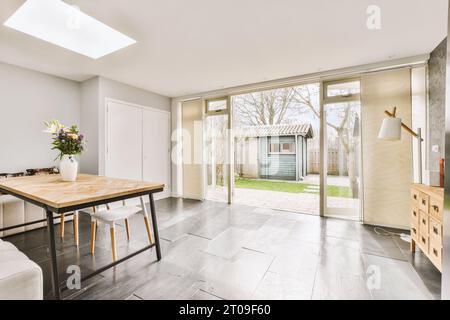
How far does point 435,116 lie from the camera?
2676 mm

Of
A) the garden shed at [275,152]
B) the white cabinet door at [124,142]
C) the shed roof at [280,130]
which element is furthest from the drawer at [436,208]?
the shed roof at [280,130]

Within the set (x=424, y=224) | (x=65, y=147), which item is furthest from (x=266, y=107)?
(x=65, y=147)

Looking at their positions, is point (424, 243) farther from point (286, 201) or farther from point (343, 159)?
point (286, 201)

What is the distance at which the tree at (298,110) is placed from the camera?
3494mm

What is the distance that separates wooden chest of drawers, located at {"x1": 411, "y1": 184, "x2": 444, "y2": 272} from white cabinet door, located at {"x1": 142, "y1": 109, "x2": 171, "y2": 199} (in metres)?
4.60

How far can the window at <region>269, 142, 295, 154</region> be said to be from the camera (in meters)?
8.11

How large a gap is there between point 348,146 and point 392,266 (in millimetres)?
2012

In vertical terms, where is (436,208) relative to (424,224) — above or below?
above

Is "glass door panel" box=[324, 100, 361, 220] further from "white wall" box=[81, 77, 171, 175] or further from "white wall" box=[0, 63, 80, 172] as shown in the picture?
"white wall" box=[0, 63, 80, 172]

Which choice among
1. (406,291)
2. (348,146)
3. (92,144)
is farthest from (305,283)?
(92,144)

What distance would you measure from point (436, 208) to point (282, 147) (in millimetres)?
6532

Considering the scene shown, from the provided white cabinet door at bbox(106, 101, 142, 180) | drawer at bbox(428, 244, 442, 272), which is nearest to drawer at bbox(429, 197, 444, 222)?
drawer at bbox(428, 244, 442, 272)

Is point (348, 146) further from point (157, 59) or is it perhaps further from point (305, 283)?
point (157, 59)

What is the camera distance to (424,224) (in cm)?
207
